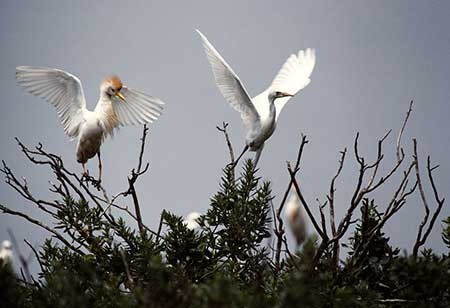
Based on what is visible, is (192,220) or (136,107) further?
(136,107)

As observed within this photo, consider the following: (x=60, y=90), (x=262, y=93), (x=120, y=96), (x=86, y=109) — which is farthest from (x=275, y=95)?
(x=60, y=90)

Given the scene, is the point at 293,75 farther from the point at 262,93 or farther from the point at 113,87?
the point at 113,87

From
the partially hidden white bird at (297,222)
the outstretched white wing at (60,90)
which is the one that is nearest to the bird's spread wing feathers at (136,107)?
the outstretched white wing at (60,90)

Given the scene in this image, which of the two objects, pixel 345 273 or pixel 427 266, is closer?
pixel 427 266

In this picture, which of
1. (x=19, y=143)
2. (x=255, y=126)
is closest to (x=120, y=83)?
(x=255, y=126)

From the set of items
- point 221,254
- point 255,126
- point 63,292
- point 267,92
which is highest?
point 267,92

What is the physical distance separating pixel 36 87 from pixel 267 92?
1752 mm

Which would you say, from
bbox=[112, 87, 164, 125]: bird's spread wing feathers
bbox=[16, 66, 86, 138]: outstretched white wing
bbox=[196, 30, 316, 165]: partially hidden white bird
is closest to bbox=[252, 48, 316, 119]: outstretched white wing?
bbox=[196, 30, 316, 165]: partially hidden white bird

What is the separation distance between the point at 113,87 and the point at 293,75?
1.47 metres

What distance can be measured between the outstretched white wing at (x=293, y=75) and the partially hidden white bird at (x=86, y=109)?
921mm

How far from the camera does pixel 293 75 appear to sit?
18.1 feet

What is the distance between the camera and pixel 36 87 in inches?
189

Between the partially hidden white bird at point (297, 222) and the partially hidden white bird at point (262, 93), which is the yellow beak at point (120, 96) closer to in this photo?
the partially hidden white bird at point (262, 93)

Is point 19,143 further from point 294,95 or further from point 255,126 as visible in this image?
point 294,95
